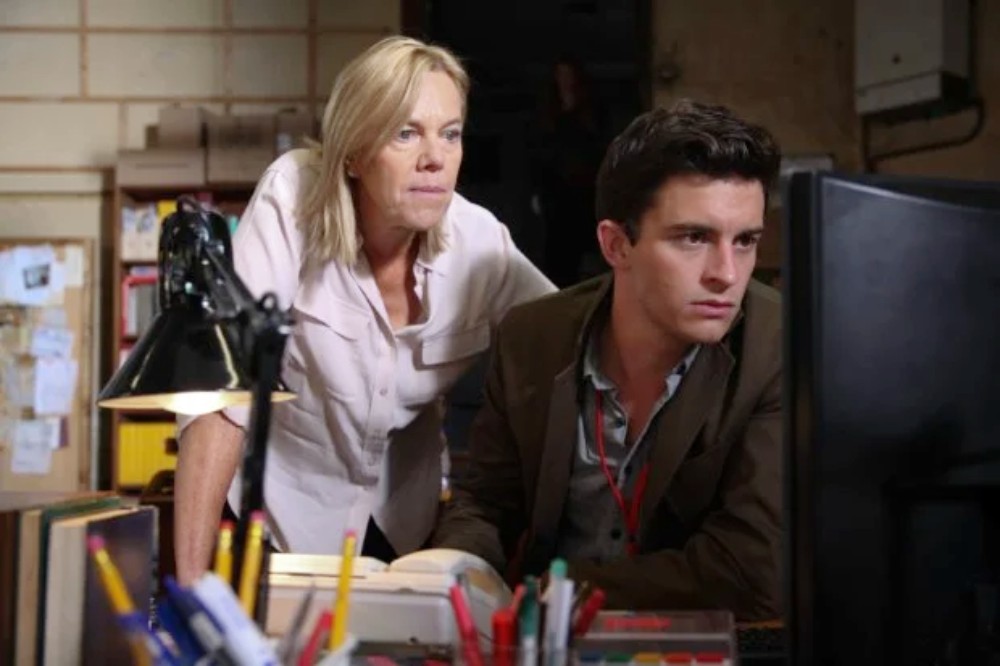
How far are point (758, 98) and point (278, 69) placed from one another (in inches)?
85.8

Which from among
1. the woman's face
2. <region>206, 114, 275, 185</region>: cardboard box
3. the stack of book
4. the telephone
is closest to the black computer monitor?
the telephone

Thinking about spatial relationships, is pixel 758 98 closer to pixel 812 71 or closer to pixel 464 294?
pixel 812 71

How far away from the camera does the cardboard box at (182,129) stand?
5.59m

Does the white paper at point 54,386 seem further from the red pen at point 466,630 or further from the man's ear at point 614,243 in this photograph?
the red pen at point 466,630

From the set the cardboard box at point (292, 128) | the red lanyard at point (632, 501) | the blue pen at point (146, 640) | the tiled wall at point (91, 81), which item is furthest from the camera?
the tiled wall at point (91, 81)

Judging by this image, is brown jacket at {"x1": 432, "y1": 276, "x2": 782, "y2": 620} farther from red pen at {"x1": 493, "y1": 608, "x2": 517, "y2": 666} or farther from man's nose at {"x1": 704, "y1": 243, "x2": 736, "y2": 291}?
red pen at {"x1": 493, "y1": 608, "x2": 517, "y2": 666}

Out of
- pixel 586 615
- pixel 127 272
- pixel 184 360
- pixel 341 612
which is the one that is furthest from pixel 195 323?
pixel 127 272

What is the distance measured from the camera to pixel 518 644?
2.67 feet

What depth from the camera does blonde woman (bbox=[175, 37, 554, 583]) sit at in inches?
73.0

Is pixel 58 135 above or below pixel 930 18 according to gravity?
below

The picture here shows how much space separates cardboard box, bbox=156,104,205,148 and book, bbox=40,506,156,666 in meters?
4.77

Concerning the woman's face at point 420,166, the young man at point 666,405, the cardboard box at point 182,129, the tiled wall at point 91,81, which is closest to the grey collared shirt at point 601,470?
the young man at point 666,405

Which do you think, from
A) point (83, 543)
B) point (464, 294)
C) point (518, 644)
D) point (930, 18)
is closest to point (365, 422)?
point (464, 294)

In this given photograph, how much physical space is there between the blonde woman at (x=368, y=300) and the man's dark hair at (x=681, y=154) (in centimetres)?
32
